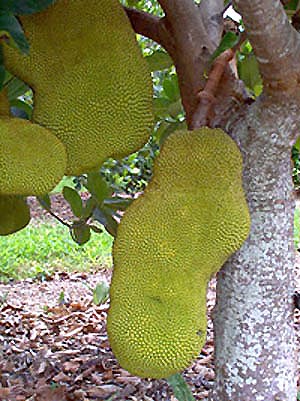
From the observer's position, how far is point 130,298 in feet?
2.60

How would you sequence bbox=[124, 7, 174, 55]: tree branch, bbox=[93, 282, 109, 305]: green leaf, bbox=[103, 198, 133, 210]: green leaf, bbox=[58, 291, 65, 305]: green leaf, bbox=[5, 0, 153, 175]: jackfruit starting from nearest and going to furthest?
1. bbox=[5, 0, 153, 175]: jackfruit
2. bbox=[124, 7, 174, 55]: tree branch
3. bbox=[103, 198, 133, 210]: green leaf
4. bbox=[93, 282, 109, 305]: green leaf
5. bbox=[58, 291, 65, 305]: green leaf

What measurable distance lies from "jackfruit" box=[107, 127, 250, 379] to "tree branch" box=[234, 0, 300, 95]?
0.12 meters

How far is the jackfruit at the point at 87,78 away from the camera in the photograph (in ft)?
2.84

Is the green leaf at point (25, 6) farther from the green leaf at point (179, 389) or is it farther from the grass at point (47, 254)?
the grass at point (47, 254)

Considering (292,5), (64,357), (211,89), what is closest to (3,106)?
(211,89)

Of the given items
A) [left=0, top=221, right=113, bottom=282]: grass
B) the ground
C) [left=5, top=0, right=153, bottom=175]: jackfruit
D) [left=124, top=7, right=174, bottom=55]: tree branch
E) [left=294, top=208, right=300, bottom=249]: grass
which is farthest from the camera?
[left=294, top=208, right=300, bottom=249]: grass

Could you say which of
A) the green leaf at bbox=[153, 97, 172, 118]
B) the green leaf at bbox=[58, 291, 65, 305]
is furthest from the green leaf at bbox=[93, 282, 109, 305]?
the green leaf at bbox=[153, 97, 172, 118]

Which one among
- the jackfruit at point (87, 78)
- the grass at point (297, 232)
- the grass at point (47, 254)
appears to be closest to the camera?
the jackfruit at point (87, 78)

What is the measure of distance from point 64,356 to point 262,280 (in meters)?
1.53

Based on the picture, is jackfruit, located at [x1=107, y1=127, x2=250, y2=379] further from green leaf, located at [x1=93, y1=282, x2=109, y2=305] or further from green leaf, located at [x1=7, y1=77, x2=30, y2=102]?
green leaf, located at [x1=93, y1=282, x2=109, y2=305]

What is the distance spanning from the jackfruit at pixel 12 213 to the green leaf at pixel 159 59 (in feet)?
1.31

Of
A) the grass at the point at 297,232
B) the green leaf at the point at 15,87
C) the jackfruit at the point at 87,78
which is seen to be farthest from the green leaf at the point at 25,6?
the grass at the point at 297,232

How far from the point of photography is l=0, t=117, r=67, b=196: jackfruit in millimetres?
745

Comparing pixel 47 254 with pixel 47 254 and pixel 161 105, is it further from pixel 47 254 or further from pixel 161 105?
pixel 161 105
